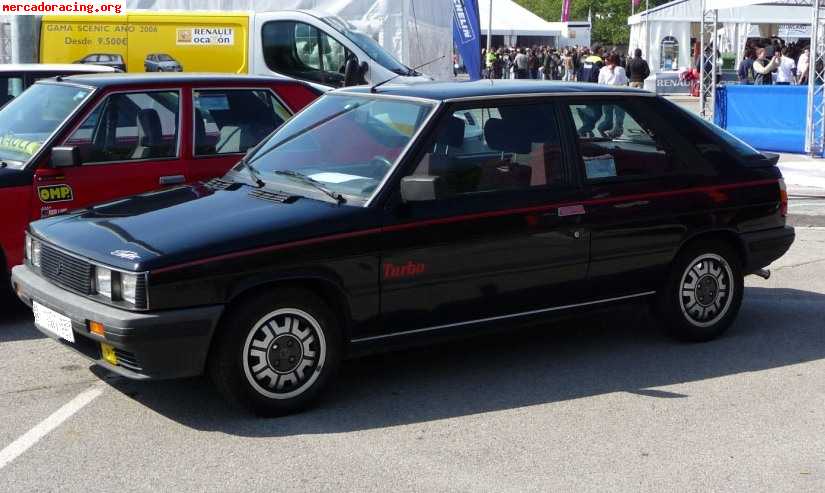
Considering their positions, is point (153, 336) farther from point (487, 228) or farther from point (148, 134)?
point (148, 134)

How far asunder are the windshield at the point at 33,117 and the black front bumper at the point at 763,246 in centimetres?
430

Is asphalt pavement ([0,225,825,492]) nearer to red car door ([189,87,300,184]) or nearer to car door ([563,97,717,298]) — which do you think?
car door ([563,97,717,298])

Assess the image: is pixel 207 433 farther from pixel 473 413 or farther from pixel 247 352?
pixel 473 413

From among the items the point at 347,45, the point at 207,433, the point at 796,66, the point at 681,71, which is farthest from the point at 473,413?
the point at 681,71

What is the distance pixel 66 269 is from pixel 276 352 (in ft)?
3.61

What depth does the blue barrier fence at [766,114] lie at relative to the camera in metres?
17.9

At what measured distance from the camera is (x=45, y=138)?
7316mm

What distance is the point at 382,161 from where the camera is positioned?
5.74m

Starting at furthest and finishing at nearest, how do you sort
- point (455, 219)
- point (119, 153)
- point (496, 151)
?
1. point (119, 153)
2. point (496, 151)
3. point (455, 219)

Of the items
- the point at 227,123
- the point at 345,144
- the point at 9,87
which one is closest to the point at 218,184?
the point at 345,144

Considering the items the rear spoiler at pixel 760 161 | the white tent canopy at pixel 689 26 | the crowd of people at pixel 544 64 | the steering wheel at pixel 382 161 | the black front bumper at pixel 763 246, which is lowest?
the black front bumper at pixel 763 246

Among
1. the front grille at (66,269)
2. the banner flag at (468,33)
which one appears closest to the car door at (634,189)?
the front grille at (66,269)

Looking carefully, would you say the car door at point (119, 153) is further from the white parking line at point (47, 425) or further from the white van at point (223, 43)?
the white van at point (223, 43)

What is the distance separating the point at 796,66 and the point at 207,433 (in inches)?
852
